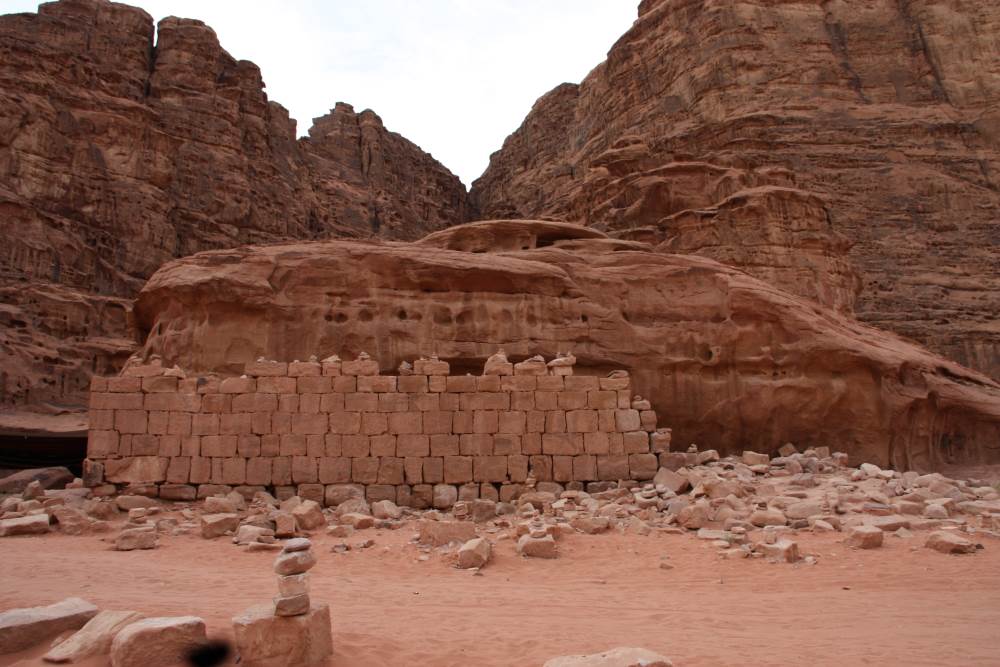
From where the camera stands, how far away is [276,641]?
4.28 meters

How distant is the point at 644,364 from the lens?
42.4 feet

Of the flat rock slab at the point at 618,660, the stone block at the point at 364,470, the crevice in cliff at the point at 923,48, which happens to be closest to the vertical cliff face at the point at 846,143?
the crevice in cliff at the point at 923,48

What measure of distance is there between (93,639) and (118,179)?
4052cm

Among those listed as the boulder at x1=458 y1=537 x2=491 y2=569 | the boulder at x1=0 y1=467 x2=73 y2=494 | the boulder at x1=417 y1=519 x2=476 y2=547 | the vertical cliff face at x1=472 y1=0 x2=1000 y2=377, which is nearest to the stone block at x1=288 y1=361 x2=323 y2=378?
the boulder at x1=417 y1=519 x2=476 y2=547

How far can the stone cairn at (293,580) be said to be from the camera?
14.3 feet

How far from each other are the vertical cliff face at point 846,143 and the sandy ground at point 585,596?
1887 centimetres

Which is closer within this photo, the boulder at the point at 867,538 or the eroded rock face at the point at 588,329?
the boulder at the point at 867,538

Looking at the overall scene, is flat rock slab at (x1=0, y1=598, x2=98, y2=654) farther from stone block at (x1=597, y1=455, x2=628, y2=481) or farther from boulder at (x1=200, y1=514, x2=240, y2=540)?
stone block at (x1=597, y1=455, x2=628, y2=481)

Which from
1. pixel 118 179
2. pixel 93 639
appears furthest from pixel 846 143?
pixel 118 179

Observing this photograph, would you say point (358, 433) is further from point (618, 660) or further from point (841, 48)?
point (841, 48)

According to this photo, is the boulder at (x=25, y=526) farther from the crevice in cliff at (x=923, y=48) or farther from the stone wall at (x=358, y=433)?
the crevice in cliff at (x=923, y=48)

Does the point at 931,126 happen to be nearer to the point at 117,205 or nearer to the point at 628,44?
the point at 628,44

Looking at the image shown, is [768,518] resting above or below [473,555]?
above

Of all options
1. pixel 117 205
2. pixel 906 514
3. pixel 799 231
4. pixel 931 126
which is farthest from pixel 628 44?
pixel 906 514
